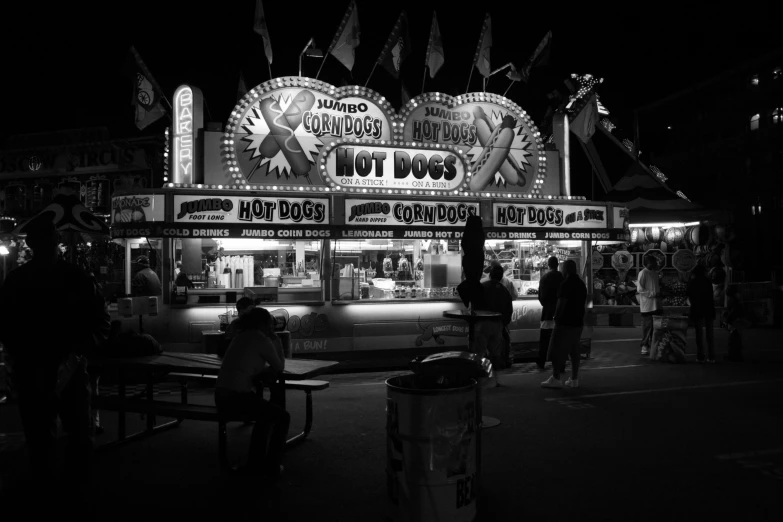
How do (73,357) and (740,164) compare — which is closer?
(73,357)

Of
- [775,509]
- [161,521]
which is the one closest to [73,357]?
[161,521]

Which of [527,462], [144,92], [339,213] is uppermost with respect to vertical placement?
[144,92]

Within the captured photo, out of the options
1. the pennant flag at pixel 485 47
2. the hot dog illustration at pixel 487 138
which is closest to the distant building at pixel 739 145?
the hot dog illustration at pixel 487 138

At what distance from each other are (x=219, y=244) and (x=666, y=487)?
30.3 feet

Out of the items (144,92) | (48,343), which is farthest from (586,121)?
(48,343)

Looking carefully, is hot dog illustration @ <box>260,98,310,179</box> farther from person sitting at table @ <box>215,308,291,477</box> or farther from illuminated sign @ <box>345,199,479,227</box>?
person sitting at table @ <box>215,308,291,477</box>

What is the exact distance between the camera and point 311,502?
4.63 meters

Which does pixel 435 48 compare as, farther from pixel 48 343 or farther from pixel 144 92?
pixel 48 343

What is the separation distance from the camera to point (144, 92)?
497 inches

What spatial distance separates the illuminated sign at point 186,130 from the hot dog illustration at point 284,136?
4.12ft

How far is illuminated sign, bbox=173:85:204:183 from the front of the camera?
11445 mm

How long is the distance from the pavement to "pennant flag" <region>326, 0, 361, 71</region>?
7.66 meters

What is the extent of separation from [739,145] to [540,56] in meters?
26.1

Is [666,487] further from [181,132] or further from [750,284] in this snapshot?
[750,284]
